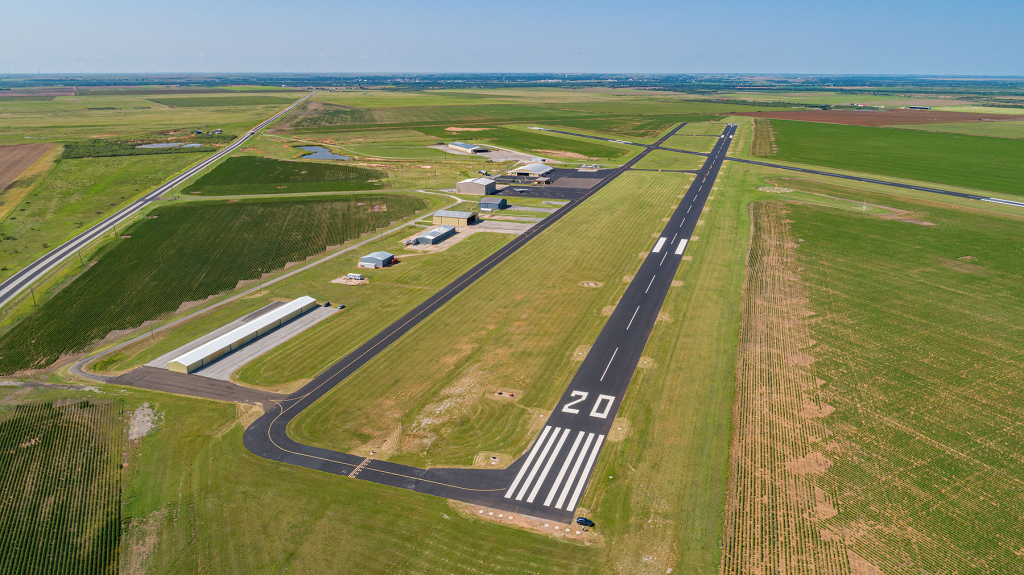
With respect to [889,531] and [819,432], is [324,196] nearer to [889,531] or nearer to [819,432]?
[819,432]

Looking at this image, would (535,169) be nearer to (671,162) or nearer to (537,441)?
(671,162)

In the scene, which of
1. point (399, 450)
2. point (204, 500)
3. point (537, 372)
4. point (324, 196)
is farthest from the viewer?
point (324, 196)

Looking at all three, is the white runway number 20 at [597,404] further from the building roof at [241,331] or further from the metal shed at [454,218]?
the metal shed at [454,218]

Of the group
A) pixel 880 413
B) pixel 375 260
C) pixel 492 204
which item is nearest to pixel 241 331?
pixel 375 260

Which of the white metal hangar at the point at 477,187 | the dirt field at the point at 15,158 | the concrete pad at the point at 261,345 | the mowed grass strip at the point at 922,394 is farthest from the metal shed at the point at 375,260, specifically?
the dirt field at the point at 15,158

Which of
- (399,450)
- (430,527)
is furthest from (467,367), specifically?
(430,527)

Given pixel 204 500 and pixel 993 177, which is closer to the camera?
pixel 204 500
